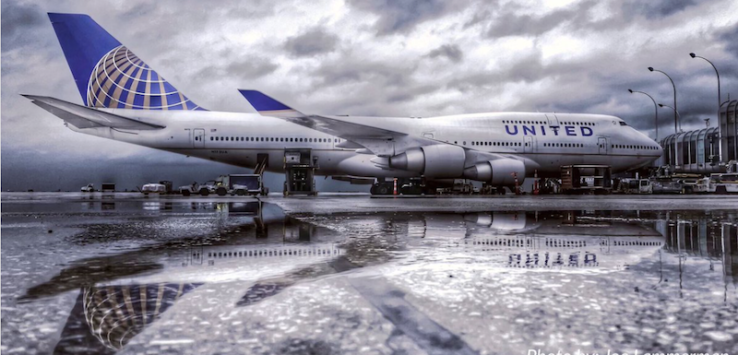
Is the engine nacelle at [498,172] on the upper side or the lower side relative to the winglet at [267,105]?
lower

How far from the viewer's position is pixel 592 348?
61.1 inches

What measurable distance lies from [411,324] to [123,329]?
1020 millimetres

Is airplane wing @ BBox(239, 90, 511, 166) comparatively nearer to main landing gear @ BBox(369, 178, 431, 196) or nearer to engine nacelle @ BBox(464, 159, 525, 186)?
engine nacelle @ BBox(464, 159, 525, 186)

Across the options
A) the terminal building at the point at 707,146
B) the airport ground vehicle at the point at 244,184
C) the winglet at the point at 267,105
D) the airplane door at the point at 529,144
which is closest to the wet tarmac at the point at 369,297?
the winglet at the point at 267,105

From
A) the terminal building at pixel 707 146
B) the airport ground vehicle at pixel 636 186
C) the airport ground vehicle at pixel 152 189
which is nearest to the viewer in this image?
the airport ground vehicle at pixel 636 186

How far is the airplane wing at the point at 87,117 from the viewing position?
20.2 m

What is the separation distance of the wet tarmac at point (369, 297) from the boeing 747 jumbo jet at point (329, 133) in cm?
1672

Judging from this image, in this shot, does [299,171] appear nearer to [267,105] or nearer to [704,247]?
[267,105]

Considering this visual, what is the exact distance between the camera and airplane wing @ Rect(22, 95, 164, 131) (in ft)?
66.2

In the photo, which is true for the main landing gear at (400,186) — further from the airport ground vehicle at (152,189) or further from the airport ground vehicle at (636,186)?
the airport ground vehicle at (152,189)

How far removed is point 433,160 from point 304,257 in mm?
18014

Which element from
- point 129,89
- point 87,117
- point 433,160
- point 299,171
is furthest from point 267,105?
point 129,89

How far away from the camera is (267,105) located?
65.5ft

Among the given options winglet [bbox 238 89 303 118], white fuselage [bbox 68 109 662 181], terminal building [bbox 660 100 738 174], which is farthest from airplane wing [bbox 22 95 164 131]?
terminal building [bbox 660 100 738 174]
